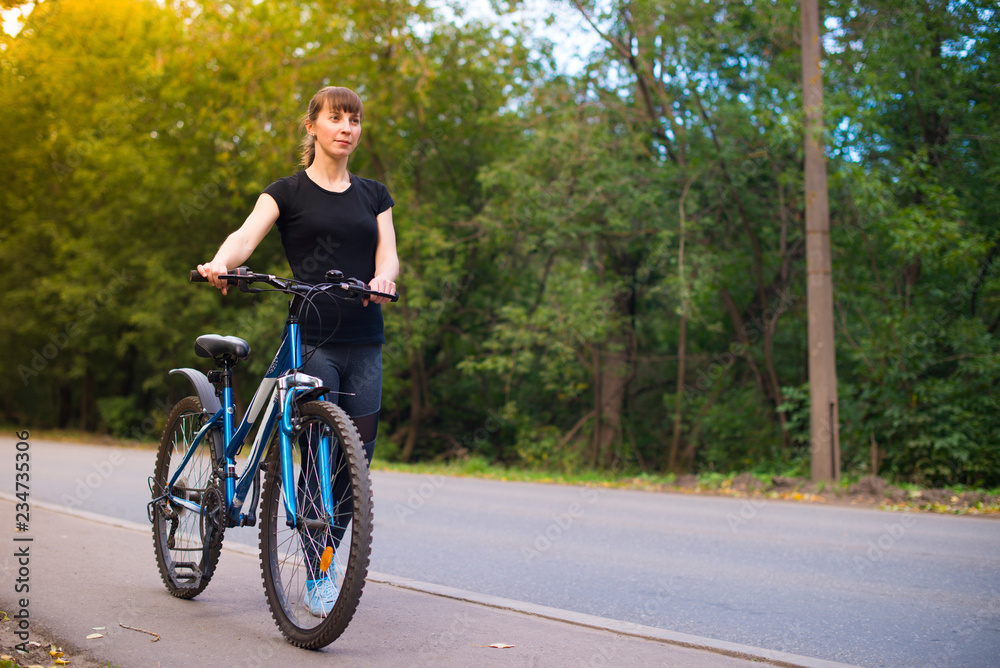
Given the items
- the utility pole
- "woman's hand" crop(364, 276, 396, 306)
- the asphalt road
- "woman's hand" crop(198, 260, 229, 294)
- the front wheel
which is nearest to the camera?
the front wheel

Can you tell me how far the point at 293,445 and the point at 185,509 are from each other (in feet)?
3.61

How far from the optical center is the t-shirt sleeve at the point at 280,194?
397 centimetres

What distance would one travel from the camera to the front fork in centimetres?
358

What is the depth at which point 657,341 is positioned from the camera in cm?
2106

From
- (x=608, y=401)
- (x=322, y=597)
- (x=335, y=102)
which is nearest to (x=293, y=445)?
(x=322, y=597)

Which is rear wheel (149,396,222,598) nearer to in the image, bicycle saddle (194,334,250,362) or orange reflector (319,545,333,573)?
bicycle saddle (194,334,250,362)

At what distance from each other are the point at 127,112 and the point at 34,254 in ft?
21.3

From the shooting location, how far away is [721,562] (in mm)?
6184

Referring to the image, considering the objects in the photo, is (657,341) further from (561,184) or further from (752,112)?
(752,112)

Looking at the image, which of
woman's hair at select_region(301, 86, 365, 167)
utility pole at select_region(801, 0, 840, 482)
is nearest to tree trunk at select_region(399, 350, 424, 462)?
utility pole at select_region(801, 0, 840, 482)

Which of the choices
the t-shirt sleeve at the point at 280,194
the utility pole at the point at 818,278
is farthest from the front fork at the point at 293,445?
the utility pole at the point at 818,278

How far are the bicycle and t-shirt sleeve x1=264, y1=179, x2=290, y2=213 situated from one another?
370 mm

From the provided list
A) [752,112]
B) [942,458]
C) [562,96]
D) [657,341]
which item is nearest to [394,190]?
[562,96]

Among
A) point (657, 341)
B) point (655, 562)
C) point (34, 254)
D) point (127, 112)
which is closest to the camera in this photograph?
point (655, 562)
